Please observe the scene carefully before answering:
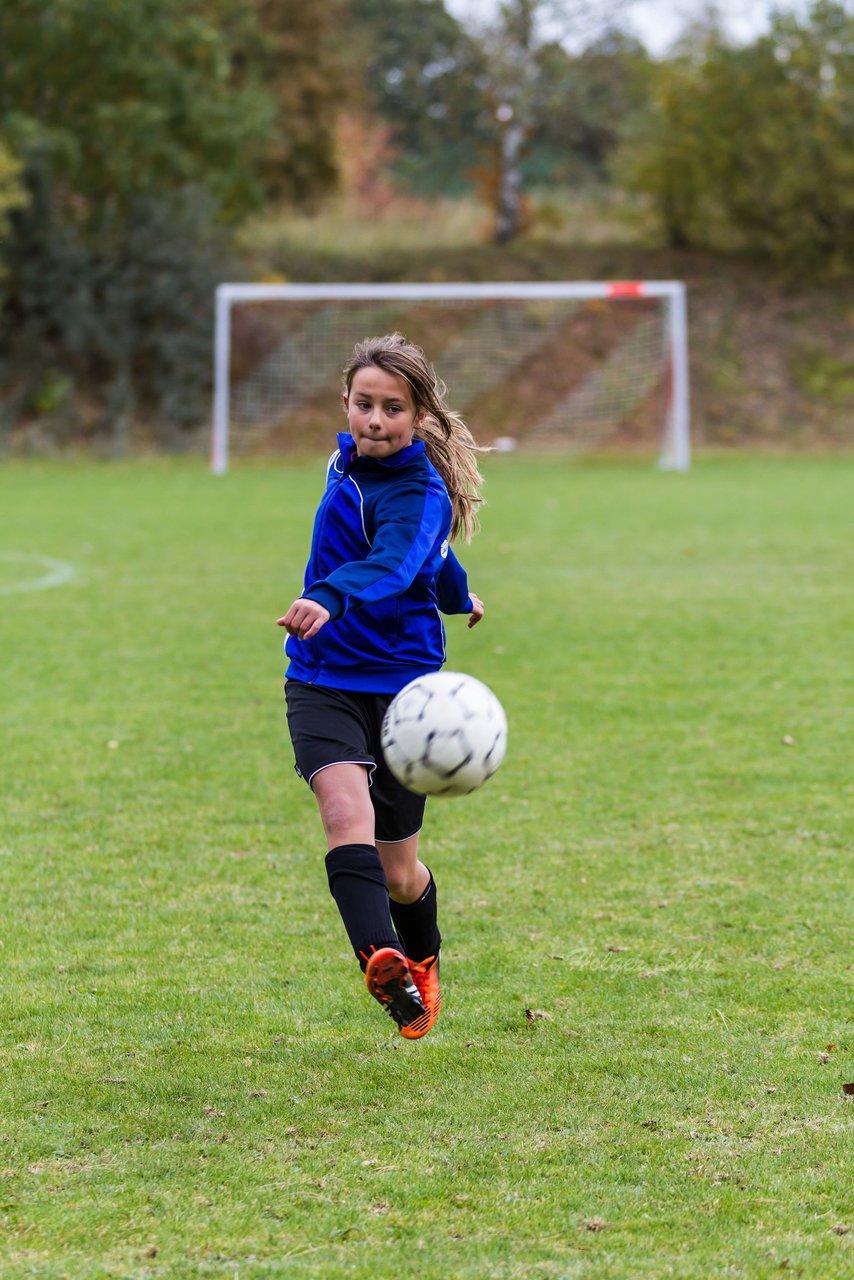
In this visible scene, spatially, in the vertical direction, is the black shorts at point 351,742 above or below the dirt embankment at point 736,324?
below

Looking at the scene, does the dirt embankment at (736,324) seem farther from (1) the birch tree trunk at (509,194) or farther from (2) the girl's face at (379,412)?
(2) the girl's face at (379,412)

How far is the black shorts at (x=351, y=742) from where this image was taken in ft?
12.9

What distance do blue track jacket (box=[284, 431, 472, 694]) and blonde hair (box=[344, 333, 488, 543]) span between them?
14cm

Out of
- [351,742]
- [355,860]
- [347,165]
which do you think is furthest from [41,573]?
[347,165]

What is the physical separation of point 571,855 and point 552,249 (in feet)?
108

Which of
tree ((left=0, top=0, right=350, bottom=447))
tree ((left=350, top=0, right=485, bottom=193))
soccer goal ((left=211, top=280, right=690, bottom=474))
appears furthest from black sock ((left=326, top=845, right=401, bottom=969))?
tree ((left=350, top=0, right=485, bottom=193))

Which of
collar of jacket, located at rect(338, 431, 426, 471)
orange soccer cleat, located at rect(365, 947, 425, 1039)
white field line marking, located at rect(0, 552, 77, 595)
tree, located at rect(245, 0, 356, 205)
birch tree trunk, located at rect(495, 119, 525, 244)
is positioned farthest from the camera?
birch tree trunk, located at rect(495, 119, 525, 244)

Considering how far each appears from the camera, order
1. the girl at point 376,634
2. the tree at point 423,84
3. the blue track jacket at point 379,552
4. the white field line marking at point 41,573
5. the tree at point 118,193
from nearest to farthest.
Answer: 1. the girl at point 376,634
2. the blue track jacket at point 379,552
3. the white field line marking at point 41,573
4. the tree at point 118,193
5. the tree at point 423,84

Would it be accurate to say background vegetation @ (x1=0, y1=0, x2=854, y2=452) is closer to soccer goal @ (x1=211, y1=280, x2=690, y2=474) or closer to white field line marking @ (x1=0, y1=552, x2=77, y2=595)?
soccer goal @ (x1=211, y1=280, x2=690, y2=474)

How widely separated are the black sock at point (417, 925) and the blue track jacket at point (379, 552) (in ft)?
2.16

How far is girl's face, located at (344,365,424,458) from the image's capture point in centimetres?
404

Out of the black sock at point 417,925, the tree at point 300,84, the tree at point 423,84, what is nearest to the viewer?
the black sock at point 417,925

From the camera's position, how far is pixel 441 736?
3812 millimetres

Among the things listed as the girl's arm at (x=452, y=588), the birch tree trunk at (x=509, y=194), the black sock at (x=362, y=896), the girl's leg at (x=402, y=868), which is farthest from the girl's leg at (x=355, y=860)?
the birch tree trunk at (x=509, y=194)
